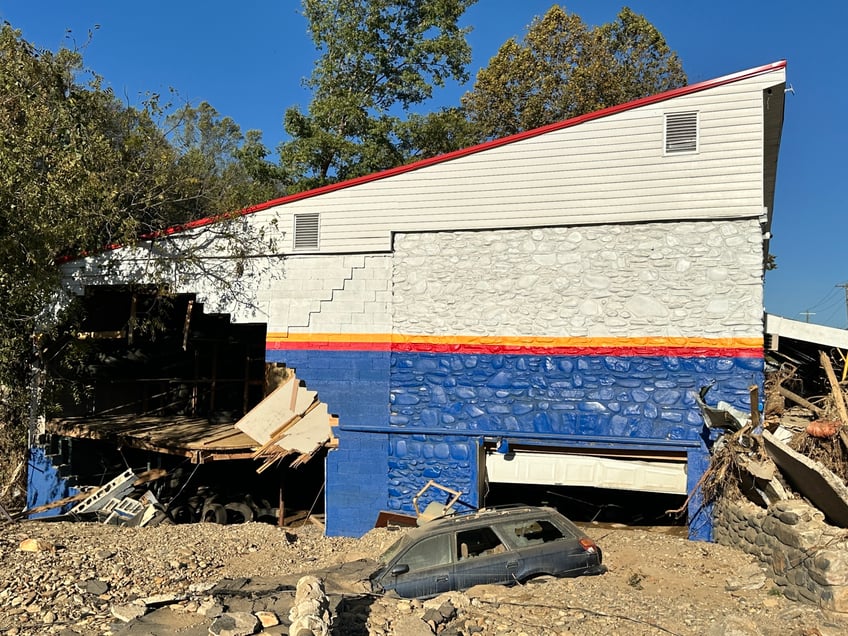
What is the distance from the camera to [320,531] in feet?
42.8

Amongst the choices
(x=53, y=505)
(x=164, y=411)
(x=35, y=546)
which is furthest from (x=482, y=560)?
(x=164, y=411)

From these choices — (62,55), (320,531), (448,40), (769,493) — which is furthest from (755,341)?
(448,40)

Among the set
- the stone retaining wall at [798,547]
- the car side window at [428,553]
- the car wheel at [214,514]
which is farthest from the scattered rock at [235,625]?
the car wheel at [214,514]

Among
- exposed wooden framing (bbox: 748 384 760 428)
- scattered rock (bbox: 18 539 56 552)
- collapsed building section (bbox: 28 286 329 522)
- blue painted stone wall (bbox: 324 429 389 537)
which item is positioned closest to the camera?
exposed wooden framing (bbox: 748 384 760 428)

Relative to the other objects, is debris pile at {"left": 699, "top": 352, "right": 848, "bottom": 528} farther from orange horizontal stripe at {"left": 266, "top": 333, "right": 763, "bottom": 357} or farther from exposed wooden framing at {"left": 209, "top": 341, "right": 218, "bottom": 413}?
exposed wooden framing at {"left": 209, "top": 341, "right": 218, "bottom": 413}

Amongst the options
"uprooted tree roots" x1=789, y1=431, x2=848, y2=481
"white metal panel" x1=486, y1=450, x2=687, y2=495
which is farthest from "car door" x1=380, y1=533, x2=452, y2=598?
"uprooted tree roots" x1=789, y1=431, x2=848, y2=481

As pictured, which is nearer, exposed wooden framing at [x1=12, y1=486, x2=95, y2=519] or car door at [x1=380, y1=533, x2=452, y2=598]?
car door at [x1=380, y1=533, x2=452, y2=598]

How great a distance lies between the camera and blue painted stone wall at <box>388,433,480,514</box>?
11.9 m

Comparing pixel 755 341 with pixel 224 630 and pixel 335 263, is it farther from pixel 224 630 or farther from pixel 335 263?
pixel 224 630

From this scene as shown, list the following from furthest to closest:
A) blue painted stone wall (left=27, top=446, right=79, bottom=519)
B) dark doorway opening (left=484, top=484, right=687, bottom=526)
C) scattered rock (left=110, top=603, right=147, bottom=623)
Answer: blue painted stone wall (left=27, top=446, right=79, bottom=519), dark doorway opening (left=484, top=484, right=687, bottom=526), scattered rock (left=110, top=603, right=147, bottom=623)

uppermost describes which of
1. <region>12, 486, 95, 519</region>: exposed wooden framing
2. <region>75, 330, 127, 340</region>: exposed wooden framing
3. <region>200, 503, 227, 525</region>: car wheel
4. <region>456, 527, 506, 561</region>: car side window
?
<region>75, 330, 127, 340</region>: exposed wooden framing

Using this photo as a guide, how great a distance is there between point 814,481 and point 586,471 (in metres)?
4.08

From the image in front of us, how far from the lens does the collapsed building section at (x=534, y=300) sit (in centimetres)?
1088

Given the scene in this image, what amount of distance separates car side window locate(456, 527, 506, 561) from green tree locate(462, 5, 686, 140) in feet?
69.0
